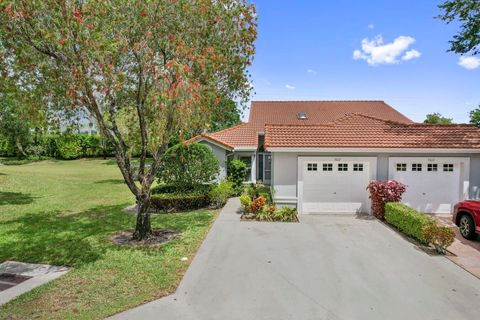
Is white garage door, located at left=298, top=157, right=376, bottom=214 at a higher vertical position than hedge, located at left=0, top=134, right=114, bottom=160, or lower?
lower

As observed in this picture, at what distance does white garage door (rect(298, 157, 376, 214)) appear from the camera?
550 inches

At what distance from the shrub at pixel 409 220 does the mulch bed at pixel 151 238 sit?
7.99 meters

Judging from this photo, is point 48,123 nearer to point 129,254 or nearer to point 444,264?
point 129,254

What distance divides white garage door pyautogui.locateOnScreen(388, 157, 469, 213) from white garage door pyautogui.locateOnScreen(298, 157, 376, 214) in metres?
1.30

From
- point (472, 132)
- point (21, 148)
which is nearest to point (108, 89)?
point (472, 132)

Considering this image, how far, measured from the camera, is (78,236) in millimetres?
11070

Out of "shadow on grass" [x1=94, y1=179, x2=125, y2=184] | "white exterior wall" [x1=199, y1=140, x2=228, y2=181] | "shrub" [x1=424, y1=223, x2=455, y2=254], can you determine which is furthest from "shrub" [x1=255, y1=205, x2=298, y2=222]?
"shadow on grass" [x1=94, y1=179, x2=125, y2=184]

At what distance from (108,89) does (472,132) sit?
1539 cm

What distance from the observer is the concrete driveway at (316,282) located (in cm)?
609

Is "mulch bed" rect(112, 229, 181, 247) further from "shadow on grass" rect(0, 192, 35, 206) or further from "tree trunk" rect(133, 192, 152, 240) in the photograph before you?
"shadow on grass" rect(0, 192, 35, 206)

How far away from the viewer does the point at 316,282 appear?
24.2ft

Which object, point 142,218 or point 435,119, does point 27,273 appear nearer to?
point 142,218

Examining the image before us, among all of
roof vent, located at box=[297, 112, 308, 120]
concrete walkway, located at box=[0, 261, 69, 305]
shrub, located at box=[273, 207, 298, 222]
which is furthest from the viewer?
roof vent, located at box=[297, 112, 308, 120]

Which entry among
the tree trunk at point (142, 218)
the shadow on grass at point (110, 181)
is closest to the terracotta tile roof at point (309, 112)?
the shadow on grass at point (110, 181)
